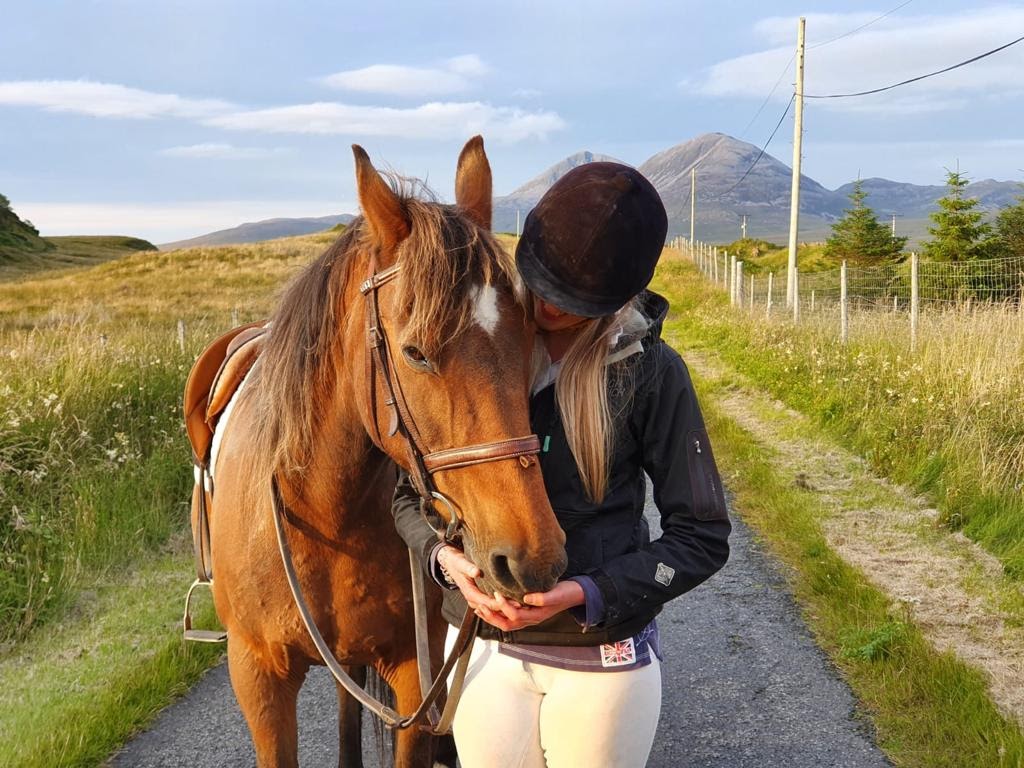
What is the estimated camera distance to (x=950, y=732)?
10.6 feet

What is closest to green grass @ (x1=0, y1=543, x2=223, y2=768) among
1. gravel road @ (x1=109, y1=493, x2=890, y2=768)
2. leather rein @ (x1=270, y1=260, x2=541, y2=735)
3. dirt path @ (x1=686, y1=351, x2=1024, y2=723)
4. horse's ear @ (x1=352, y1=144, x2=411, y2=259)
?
gravel road @ (x1=109, y1=493, x2=890, y2=768)

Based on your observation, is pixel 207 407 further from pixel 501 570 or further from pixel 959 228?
pixel 959 228

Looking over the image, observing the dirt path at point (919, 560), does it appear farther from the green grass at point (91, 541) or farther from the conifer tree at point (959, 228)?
the conifer tree at point (959, 228)

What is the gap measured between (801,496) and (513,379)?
5.24 metres

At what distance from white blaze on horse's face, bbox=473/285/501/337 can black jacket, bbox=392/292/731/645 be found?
0.77 ft

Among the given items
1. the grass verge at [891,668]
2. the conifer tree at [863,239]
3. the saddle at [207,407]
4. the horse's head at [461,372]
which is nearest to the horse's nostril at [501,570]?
the horse's head at [461,372]

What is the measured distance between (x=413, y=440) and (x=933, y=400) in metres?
6.49

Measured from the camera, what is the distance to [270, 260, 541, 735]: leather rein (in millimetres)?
1647

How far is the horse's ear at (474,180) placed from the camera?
212 centimetres

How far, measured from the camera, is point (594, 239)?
162 cm

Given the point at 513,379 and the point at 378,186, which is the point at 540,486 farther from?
the point at 378,186

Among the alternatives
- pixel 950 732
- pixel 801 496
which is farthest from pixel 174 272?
pixel 950 732

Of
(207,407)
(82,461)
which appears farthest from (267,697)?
(82,461)

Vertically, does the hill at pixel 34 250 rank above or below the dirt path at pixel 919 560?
above
